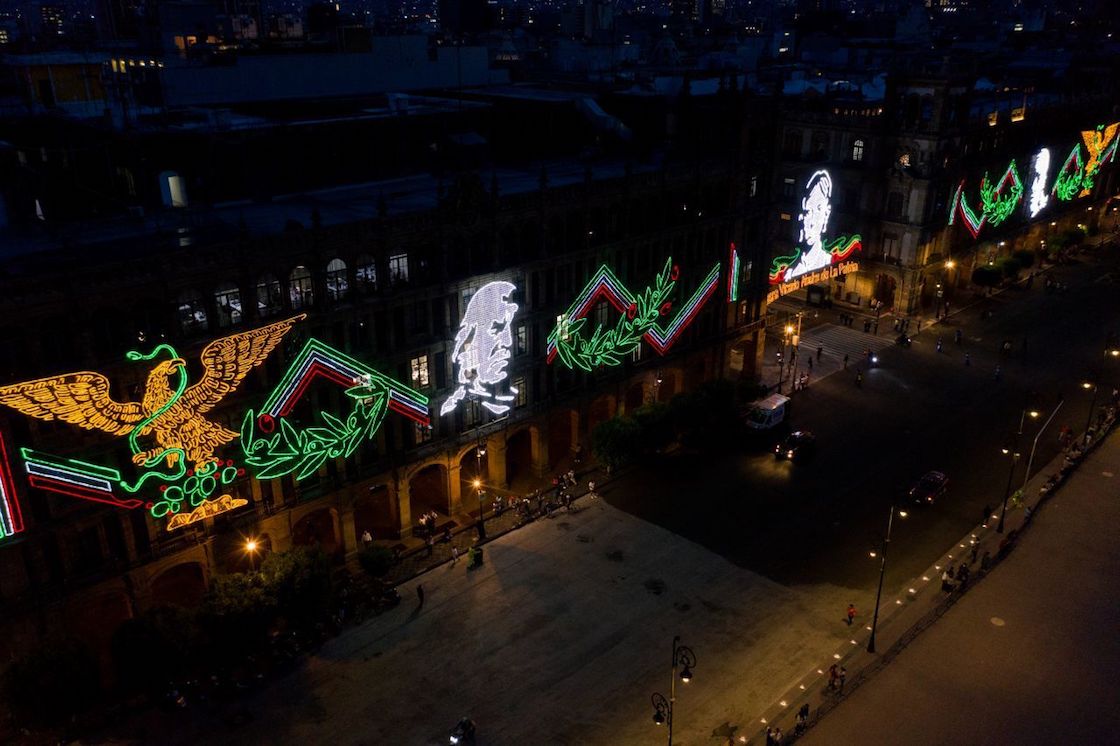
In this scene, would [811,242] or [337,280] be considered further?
[811,242]

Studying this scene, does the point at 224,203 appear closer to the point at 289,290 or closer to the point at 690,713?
the point at 289,290

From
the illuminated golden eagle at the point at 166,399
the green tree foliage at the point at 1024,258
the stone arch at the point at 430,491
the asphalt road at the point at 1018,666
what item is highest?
the illuminated golden eagle at the point at 166,399

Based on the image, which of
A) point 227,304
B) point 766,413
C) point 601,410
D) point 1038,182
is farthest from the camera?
point 1038,182

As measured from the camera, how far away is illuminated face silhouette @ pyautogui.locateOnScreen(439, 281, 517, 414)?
5675 centimetres

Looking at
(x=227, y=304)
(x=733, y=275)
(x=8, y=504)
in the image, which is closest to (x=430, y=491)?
(x=227, y=304)

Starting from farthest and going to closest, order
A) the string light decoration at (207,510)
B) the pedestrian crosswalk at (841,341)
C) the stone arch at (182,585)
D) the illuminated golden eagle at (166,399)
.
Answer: the pedestrian crosswalk at (841,341) → the stone arch at (182,585) → the string light decoration at (207,510) → the illuminated golden eagle at (166,399)

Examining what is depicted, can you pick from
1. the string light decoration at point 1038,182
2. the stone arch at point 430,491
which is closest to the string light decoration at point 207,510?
the stone arch at point 430,491

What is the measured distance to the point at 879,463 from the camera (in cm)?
6900

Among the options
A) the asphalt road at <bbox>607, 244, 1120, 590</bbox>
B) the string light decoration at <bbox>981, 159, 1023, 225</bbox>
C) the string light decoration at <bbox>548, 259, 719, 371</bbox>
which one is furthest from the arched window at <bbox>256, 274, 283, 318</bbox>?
the string light decoration at <bbox>981, 159, 1023, 225</bbox>

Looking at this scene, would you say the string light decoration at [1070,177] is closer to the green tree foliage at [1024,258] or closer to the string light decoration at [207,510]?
the green tree foliage at [1024,258]

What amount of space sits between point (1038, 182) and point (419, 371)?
99.0m

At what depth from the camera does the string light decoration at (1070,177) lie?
121 m

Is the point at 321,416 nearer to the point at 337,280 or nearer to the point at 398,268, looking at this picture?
the point at 337,280

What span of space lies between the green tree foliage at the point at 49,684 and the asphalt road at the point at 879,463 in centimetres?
3514
